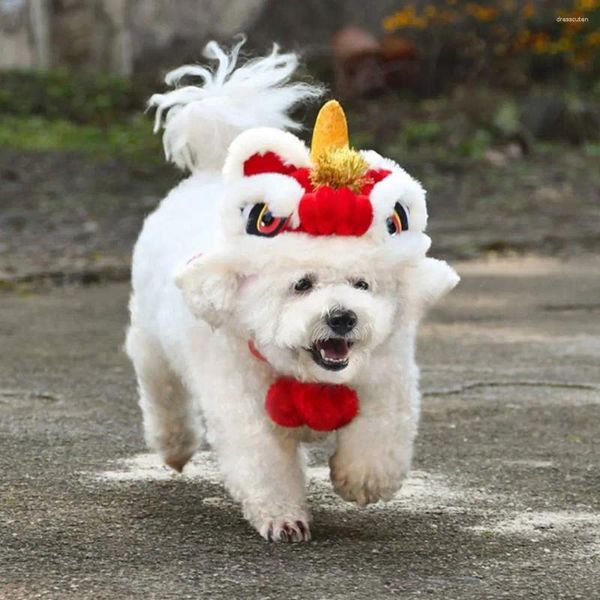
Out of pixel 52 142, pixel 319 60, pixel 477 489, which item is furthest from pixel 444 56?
pixel 477 489

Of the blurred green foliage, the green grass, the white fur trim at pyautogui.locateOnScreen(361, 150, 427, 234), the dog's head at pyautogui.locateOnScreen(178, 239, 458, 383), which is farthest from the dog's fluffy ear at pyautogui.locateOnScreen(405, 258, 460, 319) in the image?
the blurred green foliage

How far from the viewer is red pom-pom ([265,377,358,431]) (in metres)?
4.06

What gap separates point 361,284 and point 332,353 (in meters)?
0.19

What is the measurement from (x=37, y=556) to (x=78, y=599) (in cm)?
40

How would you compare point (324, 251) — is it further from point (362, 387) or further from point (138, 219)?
point (138, 219)

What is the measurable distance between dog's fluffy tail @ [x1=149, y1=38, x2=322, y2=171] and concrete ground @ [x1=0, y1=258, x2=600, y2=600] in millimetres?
1074

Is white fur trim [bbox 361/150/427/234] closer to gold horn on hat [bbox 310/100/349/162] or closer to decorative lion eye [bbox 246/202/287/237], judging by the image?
gold horn on hat [bbox 310/100/349/162]

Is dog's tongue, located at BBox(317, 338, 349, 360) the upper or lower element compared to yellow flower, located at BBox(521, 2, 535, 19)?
upper

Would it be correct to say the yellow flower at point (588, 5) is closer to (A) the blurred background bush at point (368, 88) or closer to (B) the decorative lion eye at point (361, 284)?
(A) the blurred background bush at point (368, 88)

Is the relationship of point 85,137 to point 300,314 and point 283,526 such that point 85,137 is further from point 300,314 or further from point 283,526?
point 300,314

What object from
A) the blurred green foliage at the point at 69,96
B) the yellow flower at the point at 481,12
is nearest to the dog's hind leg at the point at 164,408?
the blurred green foliage at the point at 69,96

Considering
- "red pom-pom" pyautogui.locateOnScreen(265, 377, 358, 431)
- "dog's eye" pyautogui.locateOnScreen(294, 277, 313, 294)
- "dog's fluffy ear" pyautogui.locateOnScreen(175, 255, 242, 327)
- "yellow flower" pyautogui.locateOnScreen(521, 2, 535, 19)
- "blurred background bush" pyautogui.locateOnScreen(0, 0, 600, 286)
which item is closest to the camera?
"dog's eye" pyautogui.locateOnScreen(294, 277, 313, 294)

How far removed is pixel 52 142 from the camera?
1482 centimetres

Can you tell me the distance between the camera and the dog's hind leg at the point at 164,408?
495 cm
